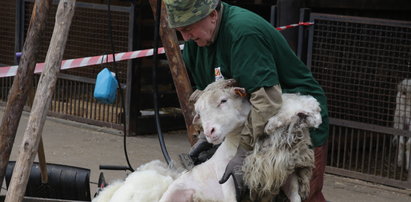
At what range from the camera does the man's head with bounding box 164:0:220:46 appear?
357cm

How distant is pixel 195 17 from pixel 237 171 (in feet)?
2.61

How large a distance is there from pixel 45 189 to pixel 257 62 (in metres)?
2.50

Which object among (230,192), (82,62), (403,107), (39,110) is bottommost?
(403,107)

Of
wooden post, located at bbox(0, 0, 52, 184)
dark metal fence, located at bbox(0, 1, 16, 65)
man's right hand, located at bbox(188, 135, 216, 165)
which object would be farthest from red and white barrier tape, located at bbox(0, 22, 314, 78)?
dark metal fence, located at bbox(0, 1, 16, 65)

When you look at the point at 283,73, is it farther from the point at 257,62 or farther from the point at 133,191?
the point at 133,191

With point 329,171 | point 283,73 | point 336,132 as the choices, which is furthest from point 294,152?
point 336,132

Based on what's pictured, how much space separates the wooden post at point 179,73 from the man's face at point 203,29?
126 cm

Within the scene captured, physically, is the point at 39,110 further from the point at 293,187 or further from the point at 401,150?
the point at 401,150

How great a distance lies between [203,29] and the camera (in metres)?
3.65

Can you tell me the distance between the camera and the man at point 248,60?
3.50 meters

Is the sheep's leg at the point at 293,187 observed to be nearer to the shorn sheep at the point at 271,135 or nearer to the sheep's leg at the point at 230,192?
the shorn sheep at the point at 271,135

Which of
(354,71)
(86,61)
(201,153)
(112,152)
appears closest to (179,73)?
(201,153)

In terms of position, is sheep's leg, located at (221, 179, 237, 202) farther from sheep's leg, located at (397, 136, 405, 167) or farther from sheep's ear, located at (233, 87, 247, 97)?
sheep's leg, located at (397, 136, 405, 167)

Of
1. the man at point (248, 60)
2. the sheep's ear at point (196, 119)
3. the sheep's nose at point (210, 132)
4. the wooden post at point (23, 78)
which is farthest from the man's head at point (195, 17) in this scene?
the wooden post at point (23, 78)
